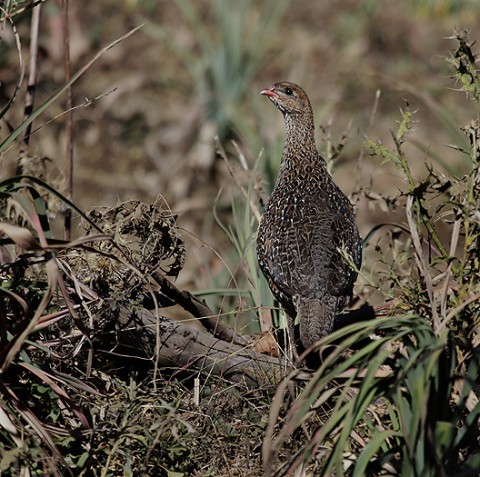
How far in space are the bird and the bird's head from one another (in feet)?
1.67

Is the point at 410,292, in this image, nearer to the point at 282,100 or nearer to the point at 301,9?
the point at 282,100

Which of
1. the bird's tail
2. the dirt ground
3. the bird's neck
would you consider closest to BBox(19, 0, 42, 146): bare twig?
the bird's neck

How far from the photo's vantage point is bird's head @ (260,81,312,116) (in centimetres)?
591

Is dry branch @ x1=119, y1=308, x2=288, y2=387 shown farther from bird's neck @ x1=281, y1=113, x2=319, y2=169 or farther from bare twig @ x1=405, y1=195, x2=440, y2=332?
bird's neck @ x1=281, y1=113, x2=319, y2=169

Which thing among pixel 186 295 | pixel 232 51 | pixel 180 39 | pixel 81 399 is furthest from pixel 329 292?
pixel 180 39

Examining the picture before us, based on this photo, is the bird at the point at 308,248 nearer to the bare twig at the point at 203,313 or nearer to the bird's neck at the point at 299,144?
the bird's neck at the point at 299,144

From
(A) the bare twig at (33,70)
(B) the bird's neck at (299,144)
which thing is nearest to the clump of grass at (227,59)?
(B) the bird's neck at (299,144)

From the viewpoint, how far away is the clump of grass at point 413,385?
309cm

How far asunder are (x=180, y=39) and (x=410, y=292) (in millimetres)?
8586

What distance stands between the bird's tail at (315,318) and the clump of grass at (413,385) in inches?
21.5

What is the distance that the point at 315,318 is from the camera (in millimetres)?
4621

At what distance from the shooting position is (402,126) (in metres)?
4.05

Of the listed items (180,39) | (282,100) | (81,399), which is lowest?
(81,399)

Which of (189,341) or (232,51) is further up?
(232,51)
